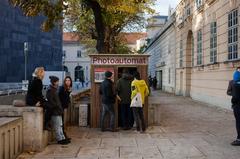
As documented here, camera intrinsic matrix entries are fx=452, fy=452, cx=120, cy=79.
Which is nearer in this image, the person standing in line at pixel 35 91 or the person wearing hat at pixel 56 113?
the person standing in line at pixel 35 91

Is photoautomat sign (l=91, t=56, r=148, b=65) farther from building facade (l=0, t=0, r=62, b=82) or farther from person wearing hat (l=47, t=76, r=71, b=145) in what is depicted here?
building facade (l=0, t=0, r=62, b=82)

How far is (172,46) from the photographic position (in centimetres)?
4238

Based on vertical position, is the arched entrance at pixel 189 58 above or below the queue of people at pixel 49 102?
above

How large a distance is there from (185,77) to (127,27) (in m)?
6.27

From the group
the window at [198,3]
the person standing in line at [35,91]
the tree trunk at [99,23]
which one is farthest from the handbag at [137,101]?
the window at [198,3]

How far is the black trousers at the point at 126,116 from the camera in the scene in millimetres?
13281

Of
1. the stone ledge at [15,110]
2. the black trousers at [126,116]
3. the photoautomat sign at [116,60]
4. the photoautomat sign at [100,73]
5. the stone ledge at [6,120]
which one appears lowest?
the black trousers at [126,116]

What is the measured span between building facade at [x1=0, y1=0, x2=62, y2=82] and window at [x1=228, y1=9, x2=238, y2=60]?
123 ft

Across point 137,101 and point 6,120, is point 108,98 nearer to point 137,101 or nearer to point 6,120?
point 137,101

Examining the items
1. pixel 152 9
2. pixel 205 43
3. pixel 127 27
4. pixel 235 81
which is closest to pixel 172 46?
pixel 127 27

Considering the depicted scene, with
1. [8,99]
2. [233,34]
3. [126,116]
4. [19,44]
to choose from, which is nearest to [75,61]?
[19,44]

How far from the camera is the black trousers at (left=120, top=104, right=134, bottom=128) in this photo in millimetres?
13281

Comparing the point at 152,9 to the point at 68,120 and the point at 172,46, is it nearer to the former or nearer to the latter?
the point at 68,120

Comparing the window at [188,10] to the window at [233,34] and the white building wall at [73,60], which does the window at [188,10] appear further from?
the white building wall at [73,60]
